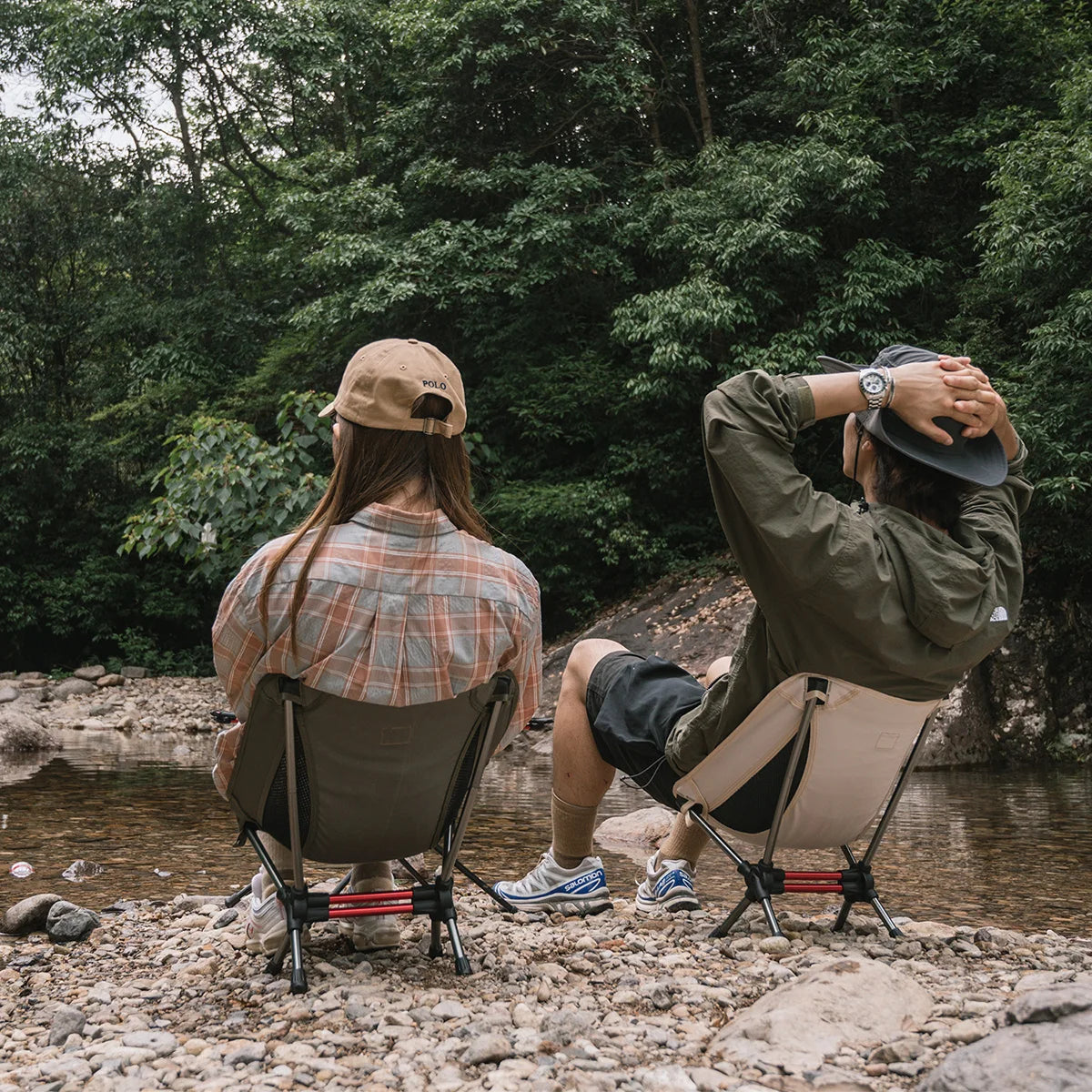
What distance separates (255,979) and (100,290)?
20.7 meters

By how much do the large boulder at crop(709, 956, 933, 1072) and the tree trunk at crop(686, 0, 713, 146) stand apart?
599 inches

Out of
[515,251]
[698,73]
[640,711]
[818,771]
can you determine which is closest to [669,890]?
[640,711]

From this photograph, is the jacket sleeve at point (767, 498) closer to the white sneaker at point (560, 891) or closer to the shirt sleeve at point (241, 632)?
the shirt sleeve at point (241, 632)

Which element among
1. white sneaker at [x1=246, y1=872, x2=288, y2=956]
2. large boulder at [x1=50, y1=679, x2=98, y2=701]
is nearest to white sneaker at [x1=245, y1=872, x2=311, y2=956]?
white sneaker at [x1=246, y1=872, x2=288, y2=956]

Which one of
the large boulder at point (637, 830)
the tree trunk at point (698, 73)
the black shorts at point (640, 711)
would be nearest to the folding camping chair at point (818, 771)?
the black shorts at point (640, 711)

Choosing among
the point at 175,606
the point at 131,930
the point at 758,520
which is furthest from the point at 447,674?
the point at 175,606

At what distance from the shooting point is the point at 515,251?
14.5 m

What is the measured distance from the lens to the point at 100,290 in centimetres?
2100

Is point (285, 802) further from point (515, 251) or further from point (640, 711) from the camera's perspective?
point (515, 251)

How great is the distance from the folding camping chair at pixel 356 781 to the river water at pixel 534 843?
1284mm

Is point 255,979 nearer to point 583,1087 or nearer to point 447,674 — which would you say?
point 447,674

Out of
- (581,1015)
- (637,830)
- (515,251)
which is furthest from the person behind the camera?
(515,251)

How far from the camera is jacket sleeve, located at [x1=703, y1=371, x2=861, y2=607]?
2365 millimetres

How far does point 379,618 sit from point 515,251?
12669mm
